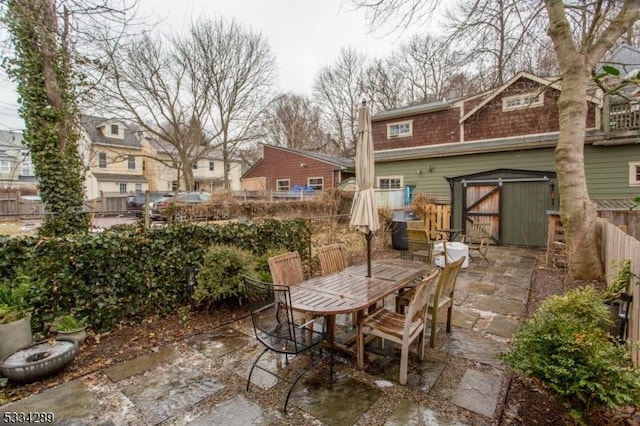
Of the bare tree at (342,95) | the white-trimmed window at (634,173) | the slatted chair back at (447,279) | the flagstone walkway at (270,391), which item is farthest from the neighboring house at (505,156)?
the bare tree at (342,95)

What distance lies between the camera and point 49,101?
5480 millimetres

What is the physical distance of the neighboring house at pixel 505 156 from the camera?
9.09m

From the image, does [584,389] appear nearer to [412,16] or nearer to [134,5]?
[412,16]

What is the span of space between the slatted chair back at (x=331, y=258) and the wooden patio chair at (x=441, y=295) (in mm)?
947

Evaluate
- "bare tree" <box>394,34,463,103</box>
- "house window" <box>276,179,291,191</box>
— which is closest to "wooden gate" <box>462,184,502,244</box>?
"bare tree" <box>394,34,463,103</box>

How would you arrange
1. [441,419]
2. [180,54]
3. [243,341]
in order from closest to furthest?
[441,419] → [243,341] → [180,54]

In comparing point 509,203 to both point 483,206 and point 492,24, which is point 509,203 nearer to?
point 483,206

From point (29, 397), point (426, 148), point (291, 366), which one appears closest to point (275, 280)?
point (291, 366)

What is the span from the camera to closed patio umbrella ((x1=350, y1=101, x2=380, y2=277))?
11.4 ft

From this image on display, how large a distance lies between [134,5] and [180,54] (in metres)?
12.5

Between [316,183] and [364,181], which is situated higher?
[316,183]

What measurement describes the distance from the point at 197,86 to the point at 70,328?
1689 cm

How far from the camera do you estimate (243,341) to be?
3.60 meters

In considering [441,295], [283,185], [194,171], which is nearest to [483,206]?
[441,295]
